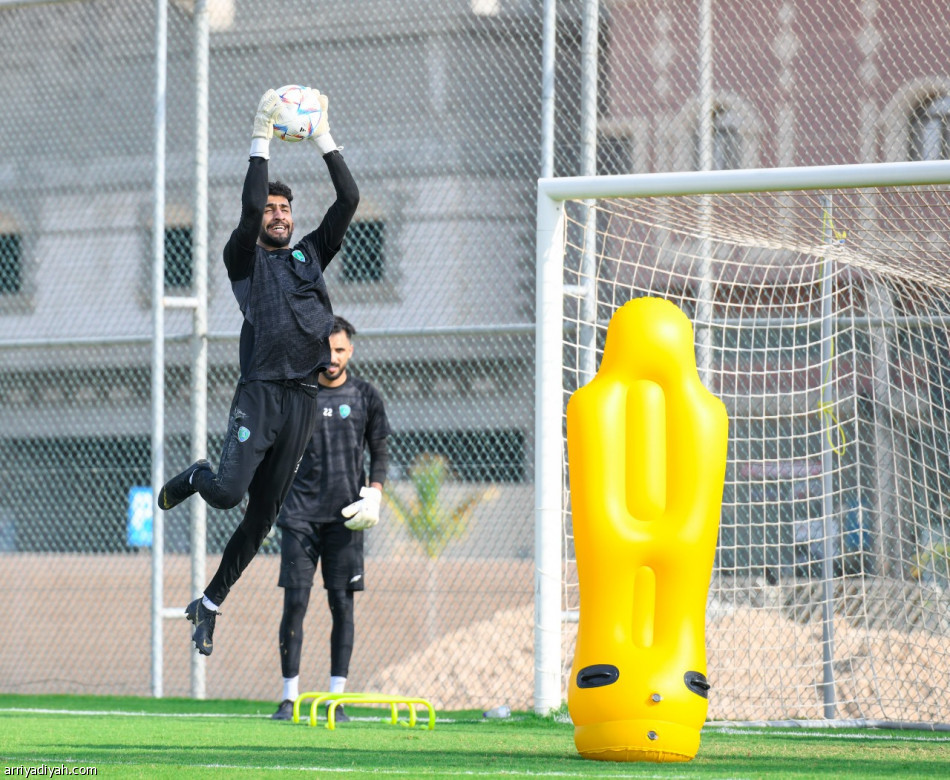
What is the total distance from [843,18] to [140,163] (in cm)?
728

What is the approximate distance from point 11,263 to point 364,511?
6810 mm

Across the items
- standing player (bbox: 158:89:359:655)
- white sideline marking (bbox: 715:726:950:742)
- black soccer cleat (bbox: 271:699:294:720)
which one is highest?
standing player (bbox: 158:89:359:655)

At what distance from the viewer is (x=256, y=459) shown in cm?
464

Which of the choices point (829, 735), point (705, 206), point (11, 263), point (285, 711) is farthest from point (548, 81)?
point (11, 263)

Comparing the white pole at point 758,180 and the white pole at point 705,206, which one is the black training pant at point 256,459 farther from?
the white pole at point 705,206

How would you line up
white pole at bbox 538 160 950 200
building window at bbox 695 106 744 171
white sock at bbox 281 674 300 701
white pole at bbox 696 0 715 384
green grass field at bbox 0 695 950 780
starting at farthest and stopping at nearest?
building window at bbox 695 106 744 171 → white pole at bbox 696 0 715 384 → white sock at bbox 281 674 300 701 → white pole at bbox 538 160 950 200 → green grass field at bbox 0 695 950 780

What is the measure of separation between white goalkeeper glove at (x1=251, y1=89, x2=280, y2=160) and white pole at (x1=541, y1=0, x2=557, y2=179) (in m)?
2.99

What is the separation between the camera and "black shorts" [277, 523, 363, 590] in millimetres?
6414

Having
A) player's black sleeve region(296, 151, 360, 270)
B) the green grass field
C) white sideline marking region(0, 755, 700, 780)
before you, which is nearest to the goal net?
the green grass field

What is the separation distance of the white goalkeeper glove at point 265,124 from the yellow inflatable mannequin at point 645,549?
4.72 ft

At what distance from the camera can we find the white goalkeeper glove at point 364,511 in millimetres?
6152

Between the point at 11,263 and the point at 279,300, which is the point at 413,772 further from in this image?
the point at 11,263

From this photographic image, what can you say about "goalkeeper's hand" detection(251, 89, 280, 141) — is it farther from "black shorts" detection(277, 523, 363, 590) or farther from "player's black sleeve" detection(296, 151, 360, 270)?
"black shorts" detection(277, 523, 363, 590)

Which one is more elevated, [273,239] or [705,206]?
[705,206]
